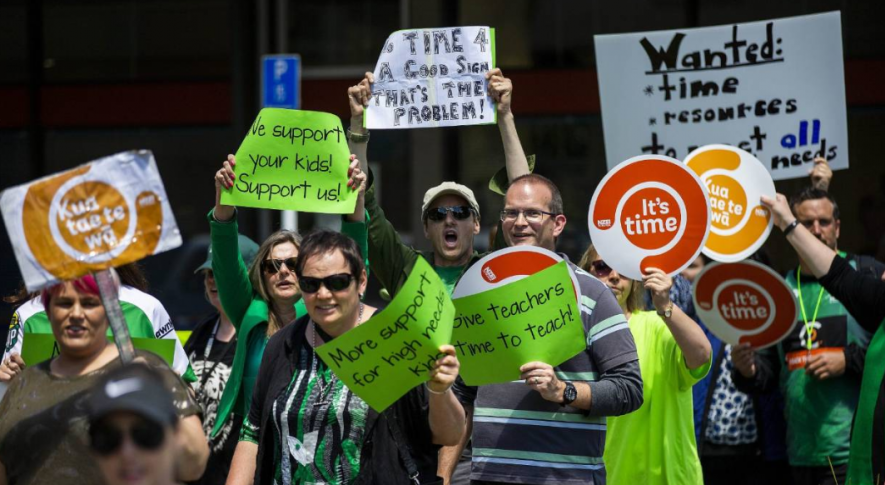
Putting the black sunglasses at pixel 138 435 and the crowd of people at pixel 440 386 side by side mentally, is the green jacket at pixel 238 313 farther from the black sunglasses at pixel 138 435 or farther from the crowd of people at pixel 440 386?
the black sunglasses at pixel 138 435

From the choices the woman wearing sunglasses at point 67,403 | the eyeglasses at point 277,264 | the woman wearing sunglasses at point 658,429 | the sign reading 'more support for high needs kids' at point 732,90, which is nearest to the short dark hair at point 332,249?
the woman wearing sunglasses at point 67,403

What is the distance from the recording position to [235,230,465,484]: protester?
373 centimetres

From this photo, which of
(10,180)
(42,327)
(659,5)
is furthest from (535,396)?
(10,180)

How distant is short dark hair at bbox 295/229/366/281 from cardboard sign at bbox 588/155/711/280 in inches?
45.3

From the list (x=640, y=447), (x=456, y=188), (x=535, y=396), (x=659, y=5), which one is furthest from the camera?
(x=659, y=5)

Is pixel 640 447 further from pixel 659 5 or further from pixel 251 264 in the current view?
pixel 659 5

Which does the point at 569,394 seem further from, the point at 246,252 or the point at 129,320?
the point at 246,252

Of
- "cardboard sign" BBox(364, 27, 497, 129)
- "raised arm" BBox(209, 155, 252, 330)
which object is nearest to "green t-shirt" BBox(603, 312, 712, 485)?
"cardboard sign" BBox(364, 27, 497, 129)

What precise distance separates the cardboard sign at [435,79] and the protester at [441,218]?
0.06m

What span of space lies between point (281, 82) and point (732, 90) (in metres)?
2.65

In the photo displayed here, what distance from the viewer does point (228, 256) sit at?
4.88 metres

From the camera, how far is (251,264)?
561 centimetres

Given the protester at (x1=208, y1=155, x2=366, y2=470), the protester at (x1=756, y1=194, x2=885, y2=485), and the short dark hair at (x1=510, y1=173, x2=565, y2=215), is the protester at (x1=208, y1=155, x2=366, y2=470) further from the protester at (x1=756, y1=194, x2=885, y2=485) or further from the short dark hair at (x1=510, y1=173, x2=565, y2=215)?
the protester at (x1=756, y1=194, x2=885, y2=485)

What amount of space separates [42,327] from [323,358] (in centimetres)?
133
